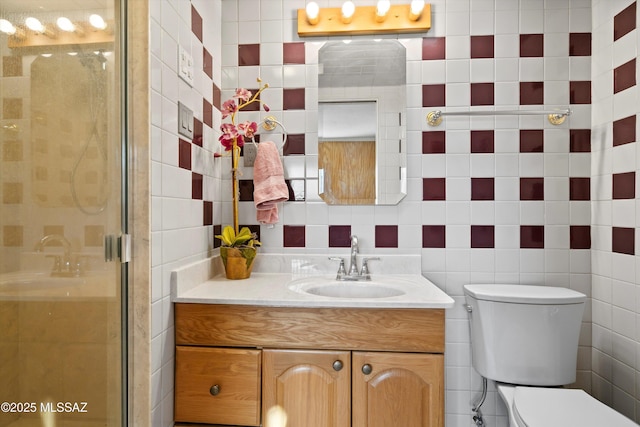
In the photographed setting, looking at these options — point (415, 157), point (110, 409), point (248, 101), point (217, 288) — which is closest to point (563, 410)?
point (415, 157)

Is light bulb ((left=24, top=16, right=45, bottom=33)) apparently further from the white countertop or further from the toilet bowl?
the toilet bowl

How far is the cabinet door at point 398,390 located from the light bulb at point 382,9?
A: 1.46 m

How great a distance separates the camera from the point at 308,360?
3.89 ft

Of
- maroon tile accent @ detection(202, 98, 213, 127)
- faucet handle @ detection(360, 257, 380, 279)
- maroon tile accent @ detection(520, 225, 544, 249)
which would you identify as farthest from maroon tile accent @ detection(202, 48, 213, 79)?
maroon tile accent @ detection(520, 225, 544, 249)

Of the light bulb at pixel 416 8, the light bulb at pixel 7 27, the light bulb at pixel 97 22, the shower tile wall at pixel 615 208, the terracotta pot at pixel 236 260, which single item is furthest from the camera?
the light bulb at pixel 416 8

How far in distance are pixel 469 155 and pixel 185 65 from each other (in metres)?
1.28

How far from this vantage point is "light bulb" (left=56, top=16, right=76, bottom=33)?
819 millimetres

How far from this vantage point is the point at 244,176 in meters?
1.74

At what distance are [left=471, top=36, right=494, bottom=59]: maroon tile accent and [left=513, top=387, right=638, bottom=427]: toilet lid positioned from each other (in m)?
1.43

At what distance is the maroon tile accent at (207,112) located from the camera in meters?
1.51

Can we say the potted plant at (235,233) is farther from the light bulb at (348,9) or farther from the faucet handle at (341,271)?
the light bulb at (348,9)

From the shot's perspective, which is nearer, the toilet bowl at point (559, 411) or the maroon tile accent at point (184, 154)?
the toilet bowl at point (559, 411)

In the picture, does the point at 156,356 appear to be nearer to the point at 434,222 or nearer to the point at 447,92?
the point at 434,222

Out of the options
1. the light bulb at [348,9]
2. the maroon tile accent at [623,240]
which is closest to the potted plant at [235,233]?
the light bulb at [348,9]
